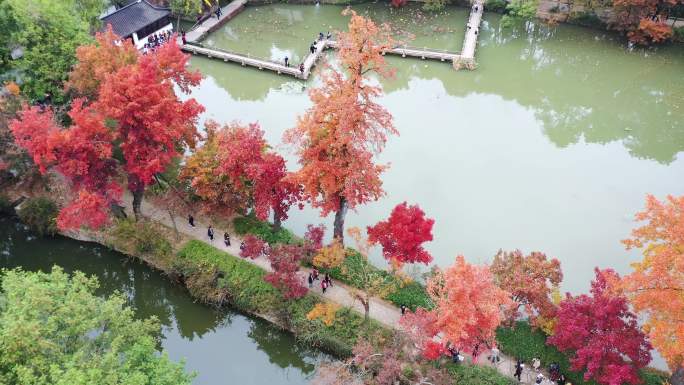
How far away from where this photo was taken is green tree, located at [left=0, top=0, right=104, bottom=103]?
24.7m

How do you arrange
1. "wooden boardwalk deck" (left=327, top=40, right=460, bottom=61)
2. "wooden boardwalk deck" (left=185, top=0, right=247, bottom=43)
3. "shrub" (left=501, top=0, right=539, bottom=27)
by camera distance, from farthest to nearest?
"wooden boardwalk deck" (left=185, top=0, right=247, bottom=43) < "shrub" (left=501, top=0, right=539, bottom=27) < "wooden boardwalk deck" (left=327, top=40, right=460, bottom=61)

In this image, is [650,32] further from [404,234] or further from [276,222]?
[276,222]

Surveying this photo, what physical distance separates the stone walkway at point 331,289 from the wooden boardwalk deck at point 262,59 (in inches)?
545

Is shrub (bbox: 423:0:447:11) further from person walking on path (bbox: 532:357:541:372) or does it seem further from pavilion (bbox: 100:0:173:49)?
person walking on path (bbox: 532:357:541:372)

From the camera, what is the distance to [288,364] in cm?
2038

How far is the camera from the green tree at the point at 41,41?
24688mm

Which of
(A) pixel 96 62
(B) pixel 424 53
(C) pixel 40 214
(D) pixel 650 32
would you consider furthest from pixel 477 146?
(C) pixel 40 214

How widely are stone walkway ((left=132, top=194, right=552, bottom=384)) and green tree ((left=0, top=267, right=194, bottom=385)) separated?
697cm

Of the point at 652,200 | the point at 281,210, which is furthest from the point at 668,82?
the point at 281,210

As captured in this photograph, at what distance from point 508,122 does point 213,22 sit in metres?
22.8

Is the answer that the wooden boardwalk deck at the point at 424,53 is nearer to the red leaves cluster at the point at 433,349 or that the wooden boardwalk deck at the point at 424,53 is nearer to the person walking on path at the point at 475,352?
the person walking on path at the point at 475,352

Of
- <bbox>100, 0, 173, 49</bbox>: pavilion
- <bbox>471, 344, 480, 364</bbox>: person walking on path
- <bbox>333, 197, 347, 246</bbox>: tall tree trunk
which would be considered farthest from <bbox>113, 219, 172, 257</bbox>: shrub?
<bbox>100, 0, 173, 49</bbox>: pavilion

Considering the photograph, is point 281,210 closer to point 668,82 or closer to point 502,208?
point 502,208

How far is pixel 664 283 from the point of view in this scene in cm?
1487
